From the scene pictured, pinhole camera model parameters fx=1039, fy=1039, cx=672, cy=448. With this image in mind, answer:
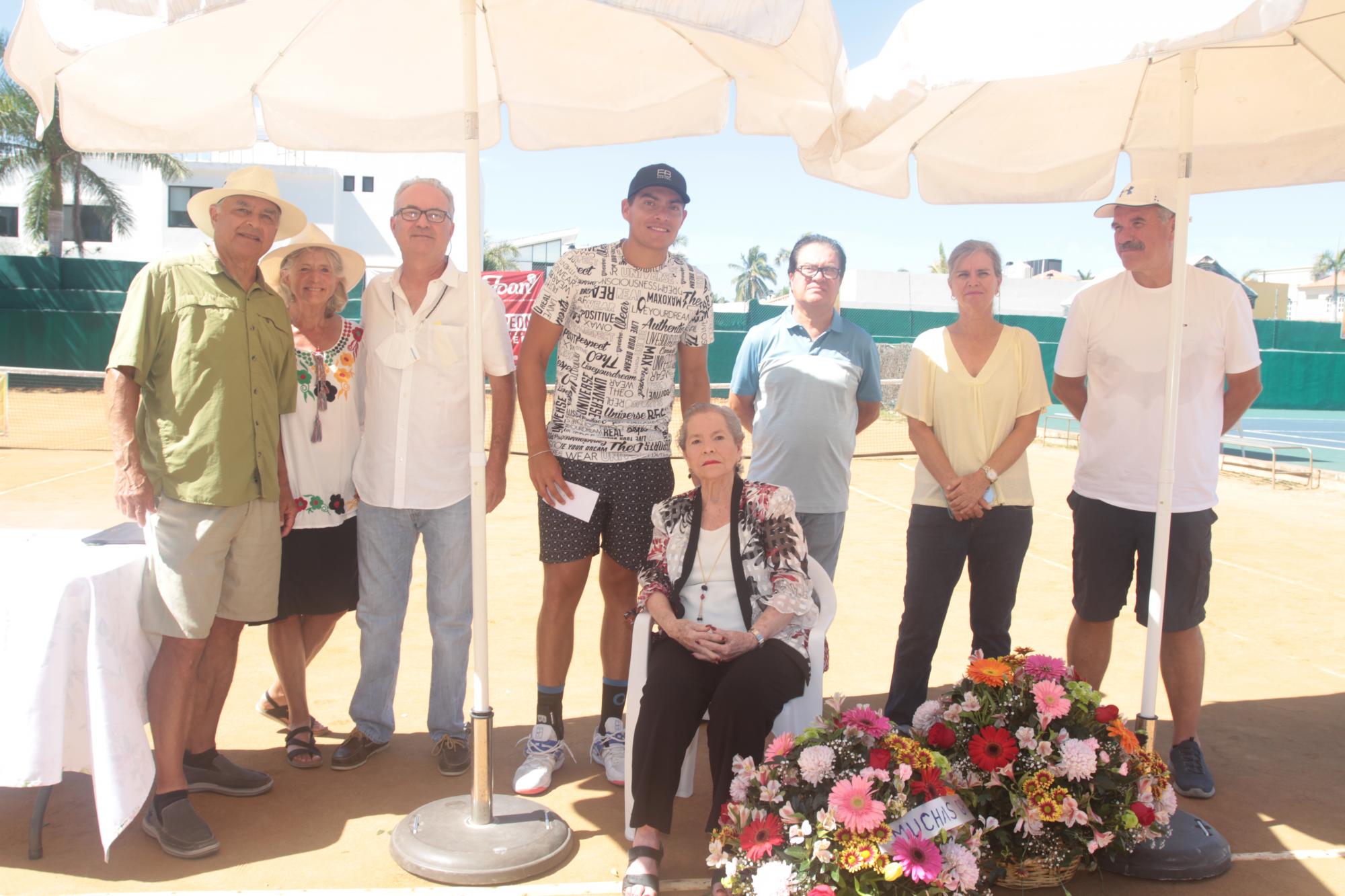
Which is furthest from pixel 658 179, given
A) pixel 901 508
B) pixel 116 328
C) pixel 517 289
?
pixel 116 328

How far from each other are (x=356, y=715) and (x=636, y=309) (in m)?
1.94

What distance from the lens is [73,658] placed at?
3.22m

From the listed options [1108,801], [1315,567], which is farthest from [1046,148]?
[1315,567]

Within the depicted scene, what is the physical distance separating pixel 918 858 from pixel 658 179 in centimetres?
247

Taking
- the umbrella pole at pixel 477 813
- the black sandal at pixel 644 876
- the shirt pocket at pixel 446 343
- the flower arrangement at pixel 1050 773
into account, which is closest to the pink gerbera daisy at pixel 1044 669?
the flower arrangement at pixel 1050 773

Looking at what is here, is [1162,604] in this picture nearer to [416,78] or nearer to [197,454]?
[197,454]

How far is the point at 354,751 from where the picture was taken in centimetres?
402

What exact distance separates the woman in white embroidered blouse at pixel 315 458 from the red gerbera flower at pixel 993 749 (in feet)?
7.93

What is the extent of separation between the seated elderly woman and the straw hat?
5.46ft

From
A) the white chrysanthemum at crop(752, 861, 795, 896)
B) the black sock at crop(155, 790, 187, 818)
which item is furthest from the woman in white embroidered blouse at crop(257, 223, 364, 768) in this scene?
the white chrysanthemum at crop(752, 861, 795, 896)

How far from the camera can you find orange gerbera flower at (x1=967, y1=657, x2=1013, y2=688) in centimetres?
331

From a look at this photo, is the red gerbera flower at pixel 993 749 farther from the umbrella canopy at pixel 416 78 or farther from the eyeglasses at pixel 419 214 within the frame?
the eyeglasses at pixel 419 214

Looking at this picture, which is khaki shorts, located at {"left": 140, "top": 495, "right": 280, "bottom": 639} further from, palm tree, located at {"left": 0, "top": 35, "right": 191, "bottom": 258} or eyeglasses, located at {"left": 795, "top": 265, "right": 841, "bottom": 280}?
palm tree, located at {"left": 0, "top": 35, "right": 191, "bottom": 258}

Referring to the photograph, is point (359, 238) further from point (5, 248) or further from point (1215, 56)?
point (1215, 56)
